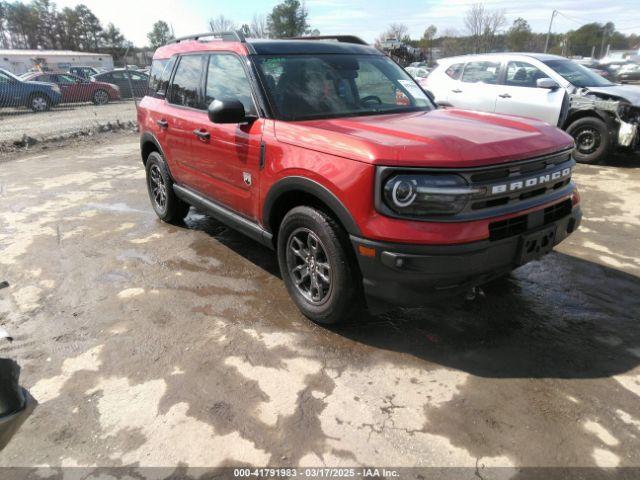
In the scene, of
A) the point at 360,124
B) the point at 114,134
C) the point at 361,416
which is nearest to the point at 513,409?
the point at 361,416

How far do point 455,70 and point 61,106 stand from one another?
1786cm

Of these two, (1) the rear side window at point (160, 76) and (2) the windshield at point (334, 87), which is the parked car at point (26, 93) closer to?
(1) the rear side window at point (160, 76)

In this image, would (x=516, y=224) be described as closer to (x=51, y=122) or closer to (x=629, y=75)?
(x=51, y=122)

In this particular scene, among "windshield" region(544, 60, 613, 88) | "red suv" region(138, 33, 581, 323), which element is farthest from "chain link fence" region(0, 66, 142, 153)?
"windshield" region(544, 60, 613, 88)

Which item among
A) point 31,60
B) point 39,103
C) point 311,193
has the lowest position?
point 39,103

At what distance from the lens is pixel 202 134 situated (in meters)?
3.79

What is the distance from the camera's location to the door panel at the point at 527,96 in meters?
7.36

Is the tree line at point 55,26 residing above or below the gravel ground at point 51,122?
above

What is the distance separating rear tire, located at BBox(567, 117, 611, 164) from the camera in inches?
288

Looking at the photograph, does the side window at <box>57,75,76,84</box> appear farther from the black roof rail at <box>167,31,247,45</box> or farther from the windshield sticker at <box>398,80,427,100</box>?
the windshield sticker at <box>398,80,427,100</box>

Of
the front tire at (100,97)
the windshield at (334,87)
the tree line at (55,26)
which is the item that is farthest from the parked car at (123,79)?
the tree line at (55,26)

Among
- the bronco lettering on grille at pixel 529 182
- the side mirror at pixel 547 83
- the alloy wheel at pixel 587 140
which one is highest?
the side mirror at pixel 547 83

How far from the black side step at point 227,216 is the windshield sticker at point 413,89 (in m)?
1.76

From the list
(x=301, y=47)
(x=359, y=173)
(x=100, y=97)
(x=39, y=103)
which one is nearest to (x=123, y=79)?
(x=100, y=97)
